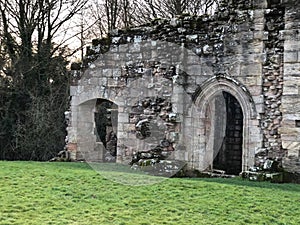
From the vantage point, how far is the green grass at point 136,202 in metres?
5.45

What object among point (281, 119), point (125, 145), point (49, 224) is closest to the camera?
point (49, 224)

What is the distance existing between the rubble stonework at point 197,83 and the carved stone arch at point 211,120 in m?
0.02

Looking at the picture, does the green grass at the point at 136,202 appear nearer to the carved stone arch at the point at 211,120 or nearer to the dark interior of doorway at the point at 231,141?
the carved stone arch at the point at 211,120

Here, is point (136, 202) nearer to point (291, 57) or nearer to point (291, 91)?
point (291, 91)

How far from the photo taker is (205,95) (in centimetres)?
1052

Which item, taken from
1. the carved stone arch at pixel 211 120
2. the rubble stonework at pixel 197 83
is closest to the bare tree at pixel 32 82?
the rubble stonework at pixel 197 83

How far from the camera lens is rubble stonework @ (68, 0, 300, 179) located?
31.1ft

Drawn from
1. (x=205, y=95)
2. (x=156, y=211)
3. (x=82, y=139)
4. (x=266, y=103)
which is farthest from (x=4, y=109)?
(x=156, y=211)

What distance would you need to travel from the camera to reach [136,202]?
20.5ft

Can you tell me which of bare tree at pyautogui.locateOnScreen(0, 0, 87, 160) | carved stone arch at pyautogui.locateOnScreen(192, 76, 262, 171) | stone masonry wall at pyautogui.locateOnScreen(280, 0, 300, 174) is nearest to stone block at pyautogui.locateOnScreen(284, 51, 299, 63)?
stone masonry wall at pyautogui.locateOnScreen(280, 0, 300, 174)

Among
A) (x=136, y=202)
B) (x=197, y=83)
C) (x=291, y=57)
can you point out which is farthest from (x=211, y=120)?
(x=136, y=202)

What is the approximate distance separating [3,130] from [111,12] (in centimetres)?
754

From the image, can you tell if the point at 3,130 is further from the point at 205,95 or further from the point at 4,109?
the point at 205,95

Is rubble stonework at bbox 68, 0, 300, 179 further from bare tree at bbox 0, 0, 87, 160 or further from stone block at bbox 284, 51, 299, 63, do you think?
bare tree at bbox 0, 0, 87, 160
